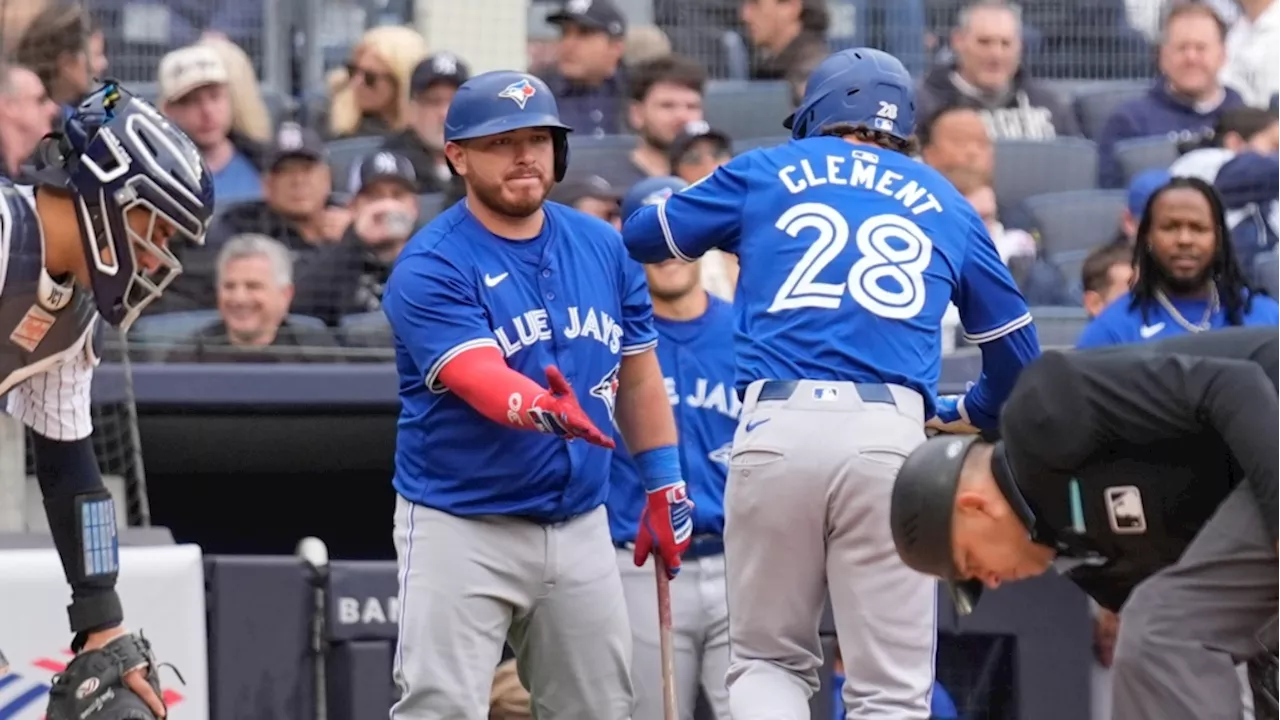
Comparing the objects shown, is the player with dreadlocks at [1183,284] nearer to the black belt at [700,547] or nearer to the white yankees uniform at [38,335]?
the black belt at [700,547]

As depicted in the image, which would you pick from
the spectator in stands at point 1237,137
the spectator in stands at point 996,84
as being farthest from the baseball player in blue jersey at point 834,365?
the spectator in stands at point 996,84

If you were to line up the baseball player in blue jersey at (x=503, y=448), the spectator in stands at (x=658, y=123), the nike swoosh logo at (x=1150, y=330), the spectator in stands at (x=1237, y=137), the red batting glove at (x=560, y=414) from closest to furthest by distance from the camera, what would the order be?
1. the red batting glove at (x=560, y=414)
2. the baseball player in blue jersey at (x=503, y=448)
3. the nike swoosh logo at (x=1150, y=330)
4. the spectator in stands at (x=658, y=123)
5. the spectator in stands at (x=1237, y=137)

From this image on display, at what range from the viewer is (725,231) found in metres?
5.46

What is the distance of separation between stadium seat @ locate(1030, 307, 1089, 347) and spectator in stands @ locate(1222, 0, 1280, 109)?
2420 mm

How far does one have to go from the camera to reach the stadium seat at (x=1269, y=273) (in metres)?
8.11

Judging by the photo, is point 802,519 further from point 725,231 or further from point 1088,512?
point 1088,512

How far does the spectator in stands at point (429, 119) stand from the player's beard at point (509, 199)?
336 cm

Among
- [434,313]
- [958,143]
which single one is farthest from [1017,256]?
[434,313]

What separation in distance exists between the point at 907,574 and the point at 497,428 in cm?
100

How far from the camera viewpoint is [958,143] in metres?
8.54

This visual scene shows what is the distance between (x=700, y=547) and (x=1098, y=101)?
4720 millimetres

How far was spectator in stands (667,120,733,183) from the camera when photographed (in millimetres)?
7906

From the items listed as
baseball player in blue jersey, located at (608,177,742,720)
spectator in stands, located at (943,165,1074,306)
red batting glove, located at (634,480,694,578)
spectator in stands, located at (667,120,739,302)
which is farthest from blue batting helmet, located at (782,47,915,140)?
spectator in stands, located at (943,165,1074,306)

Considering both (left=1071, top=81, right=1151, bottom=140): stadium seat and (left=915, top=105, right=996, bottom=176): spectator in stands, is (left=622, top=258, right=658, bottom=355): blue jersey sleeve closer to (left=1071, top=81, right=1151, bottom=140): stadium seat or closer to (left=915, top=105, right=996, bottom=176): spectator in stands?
(left=915, top=105, right=996, bottom=176): spectator in stands
